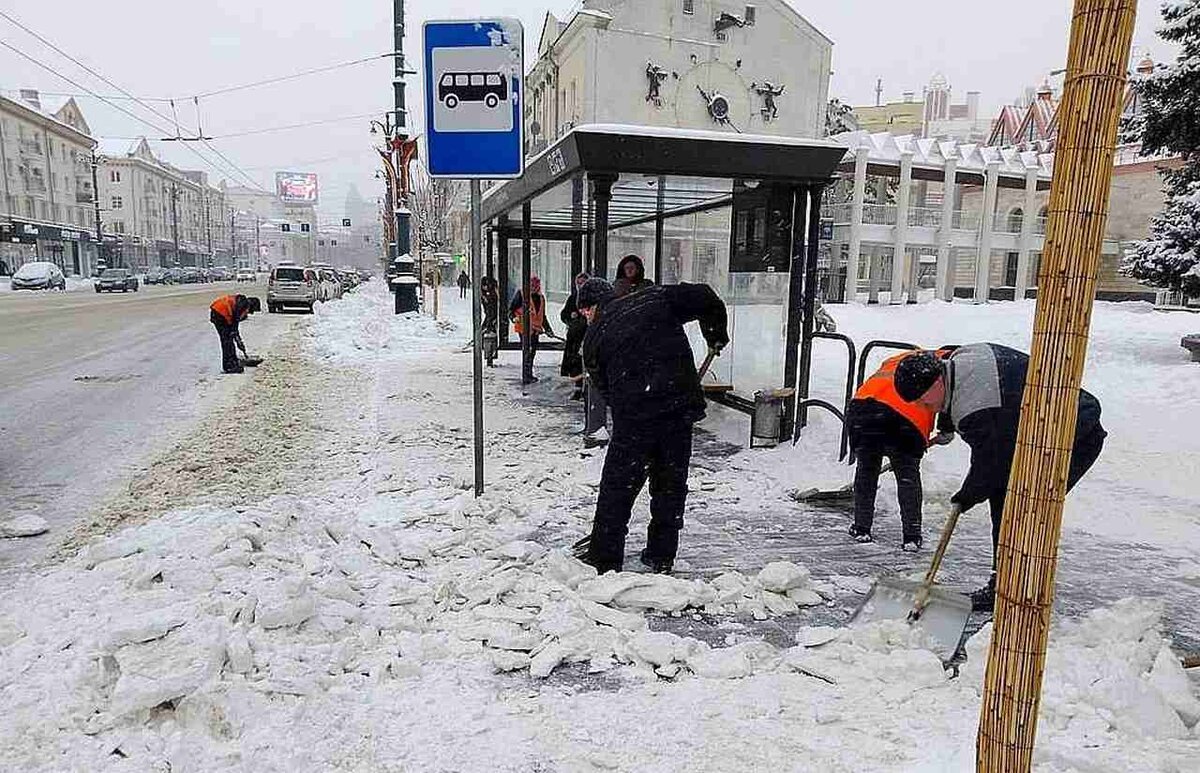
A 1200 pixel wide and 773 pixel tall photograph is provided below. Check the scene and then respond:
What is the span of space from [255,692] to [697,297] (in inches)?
113

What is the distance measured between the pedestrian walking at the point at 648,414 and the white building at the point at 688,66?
964 inches

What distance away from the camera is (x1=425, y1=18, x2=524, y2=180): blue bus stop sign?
481 cm

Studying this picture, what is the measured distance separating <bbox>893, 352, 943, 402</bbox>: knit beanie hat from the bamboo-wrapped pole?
224cm

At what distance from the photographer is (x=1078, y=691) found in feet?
8.96

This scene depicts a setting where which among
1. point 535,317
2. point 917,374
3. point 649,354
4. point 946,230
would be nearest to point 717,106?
point 946,230

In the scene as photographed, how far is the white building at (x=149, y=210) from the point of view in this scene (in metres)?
79.1

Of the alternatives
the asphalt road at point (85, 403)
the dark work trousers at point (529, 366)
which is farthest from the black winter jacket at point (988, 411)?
the dark work trousers at point (529, 366)

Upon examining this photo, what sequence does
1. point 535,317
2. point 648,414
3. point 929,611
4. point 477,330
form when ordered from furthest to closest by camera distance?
point 535,317
point 477,330
point 648,414
point 929,611

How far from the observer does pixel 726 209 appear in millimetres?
8164

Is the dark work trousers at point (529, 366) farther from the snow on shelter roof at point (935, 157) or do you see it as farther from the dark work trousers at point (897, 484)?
the snow on shelter roof at point (935, 157)

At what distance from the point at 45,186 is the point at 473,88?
70.5 m

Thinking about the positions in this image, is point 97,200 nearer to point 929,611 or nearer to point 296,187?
point 296,187

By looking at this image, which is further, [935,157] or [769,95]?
[935,157]

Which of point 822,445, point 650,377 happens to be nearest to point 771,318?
point 822,445
